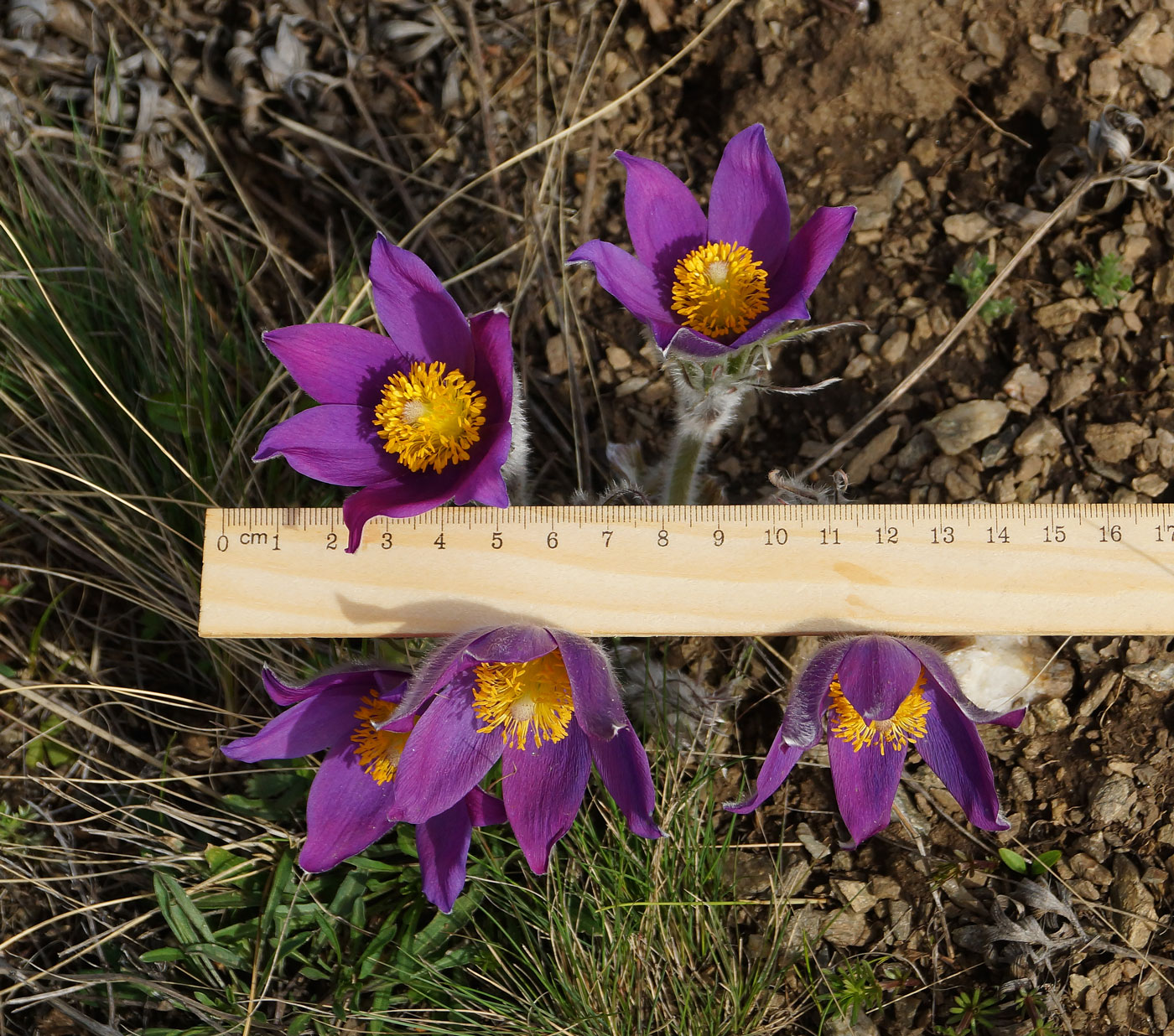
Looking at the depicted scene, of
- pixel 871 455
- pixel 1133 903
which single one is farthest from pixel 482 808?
pixel 1133 903

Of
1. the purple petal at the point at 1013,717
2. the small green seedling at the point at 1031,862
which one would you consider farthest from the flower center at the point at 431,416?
the small green seedling at the point at 1031,862

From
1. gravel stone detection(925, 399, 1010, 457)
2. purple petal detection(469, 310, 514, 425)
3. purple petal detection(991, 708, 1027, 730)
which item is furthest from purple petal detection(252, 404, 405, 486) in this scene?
gravel stone detection(925, 399, 1010, 457)

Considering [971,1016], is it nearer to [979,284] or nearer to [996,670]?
[996,670]

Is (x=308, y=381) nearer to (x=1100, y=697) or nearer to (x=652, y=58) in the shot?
(x=652, y=58)

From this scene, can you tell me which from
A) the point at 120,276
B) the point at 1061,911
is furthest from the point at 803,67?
the point at 1061,911

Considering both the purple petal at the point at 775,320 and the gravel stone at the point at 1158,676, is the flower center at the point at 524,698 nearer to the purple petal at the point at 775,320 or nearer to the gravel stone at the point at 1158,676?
the purple petal at the point at 775,320

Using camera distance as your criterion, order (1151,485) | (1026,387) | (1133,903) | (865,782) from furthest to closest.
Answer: (1026,387), (1151,485), (1133,903), (865,782)
